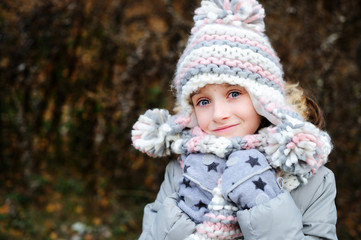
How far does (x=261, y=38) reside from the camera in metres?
2.00

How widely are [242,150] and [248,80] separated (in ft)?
1.04

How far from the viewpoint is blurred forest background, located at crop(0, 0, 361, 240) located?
145 inches

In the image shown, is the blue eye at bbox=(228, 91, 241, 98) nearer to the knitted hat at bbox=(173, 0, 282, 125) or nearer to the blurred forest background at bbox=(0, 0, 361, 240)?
the knitted hat at bbox=(173, 0, 282, 125)

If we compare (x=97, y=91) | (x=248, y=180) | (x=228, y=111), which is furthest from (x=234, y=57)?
(x=97, y=91)

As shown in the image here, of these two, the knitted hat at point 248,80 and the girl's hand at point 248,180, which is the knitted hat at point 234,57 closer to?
the knitted hat at point 248,80

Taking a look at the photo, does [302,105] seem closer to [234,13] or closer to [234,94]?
[234,94]

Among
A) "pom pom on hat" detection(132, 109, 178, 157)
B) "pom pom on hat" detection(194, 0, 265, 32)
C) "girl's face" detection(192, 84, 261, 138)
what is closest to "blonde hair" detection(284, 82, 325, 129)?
"girl's face" detection(192, 84, 261, 138)

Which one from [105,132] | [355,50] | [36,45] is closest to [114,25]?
[36,45]

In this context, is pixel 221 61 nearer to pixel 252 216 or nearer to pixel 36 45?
pixel 252 216

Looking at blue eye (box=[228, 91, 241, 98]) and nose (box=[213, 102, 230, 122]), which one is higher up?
blue eye (box=[228, 91, 241, 98])

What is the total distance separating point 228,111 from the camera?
1916 millimetres

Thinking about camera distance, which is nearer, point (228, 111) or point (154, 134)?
point (228, 111)

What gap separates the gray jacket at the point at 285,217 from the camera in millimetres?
1709

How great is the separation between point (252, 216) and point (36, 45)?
10.6 ft
